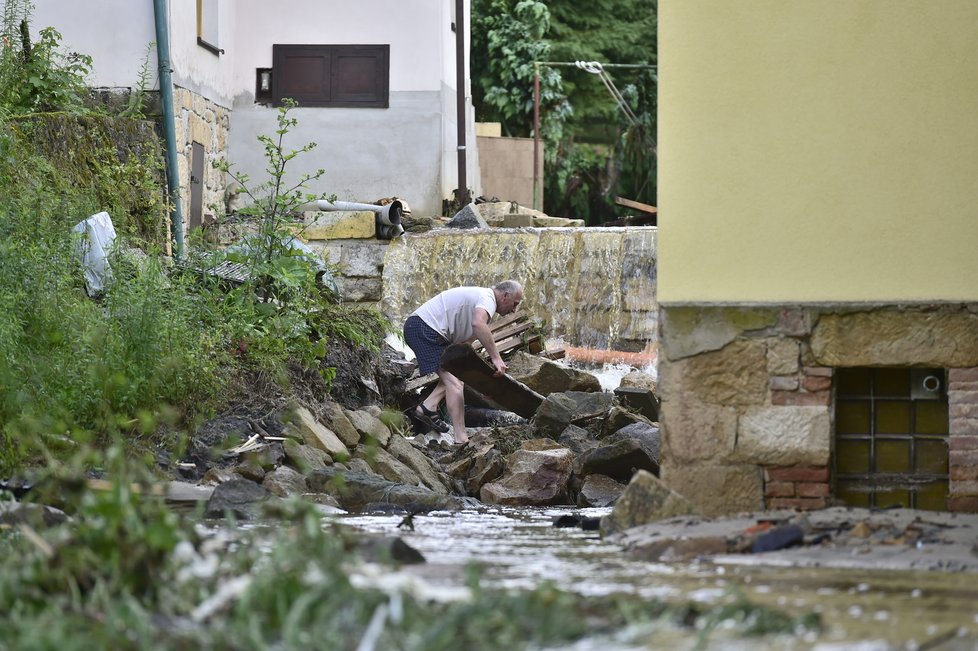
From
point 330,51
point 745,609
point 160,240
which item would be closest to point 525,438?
point 160,240

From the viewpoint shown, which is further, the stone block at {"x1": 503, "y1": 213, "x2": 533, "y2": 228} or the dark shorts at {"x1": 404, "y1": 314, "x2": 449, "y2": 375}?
the stone block at {"x1": 503, "y1": 213, "x2": 533, "y2": 228}

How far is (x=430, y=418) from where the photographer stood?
Result: 12.4 m

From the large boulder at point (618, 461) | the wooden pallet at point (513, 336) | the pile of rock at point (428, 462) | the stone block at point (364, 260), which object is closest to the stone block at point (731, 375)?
the pile of rock at point (428, 462)

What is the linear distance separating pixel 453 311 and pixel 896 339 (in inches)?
250

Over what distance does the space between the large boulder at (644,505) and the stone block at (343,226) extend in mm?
12627

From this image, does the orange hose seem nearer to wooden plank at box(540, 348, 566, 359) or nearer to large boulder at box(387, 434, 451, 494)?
wooden plank at box(540, 348, 566, 359)

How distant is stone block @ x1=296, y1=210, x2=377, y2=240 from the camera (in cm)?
1869

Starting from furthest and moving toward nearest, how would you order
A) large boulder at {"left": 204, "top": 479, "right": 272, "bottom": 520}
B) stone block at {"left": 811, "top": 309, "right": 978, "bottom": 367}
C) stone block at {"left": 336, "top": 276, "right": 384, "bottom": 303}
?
stone block at {"left": 336, "top": 276, "right": 384, "bottom": 303}, large boulder at {"left": 204, "top": 479, "right": 272, "bottom": 520}, stone block at {"left": 811, "top": 309, "right": 978, "bottom": 367}

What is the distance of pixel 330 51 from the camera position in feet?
63.5

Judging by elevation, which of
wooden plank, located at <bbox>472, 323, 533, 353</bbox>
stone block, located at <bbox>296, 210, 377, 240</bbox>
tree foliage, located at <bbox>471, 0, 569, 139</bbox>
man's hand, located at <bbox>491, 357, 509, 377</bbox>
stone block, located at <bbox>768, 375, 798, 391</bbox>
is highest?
tree foliage, located at <bbox>471, 0, 569, 139</bbox>

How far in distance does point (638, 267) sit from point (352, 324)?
6244mm

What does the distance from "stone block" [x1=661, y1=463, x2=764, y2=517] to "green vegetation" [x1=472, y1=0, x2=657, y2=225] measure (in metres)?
21.9

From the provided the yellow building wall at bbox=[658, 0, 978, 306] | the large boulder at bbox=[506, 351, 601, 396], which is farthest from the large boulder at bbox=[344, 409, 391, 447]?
the yellow building wall at bbox=[658, 0, 978, 306]

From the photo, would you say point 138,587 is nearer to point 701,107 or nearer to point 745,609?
point 745,609
